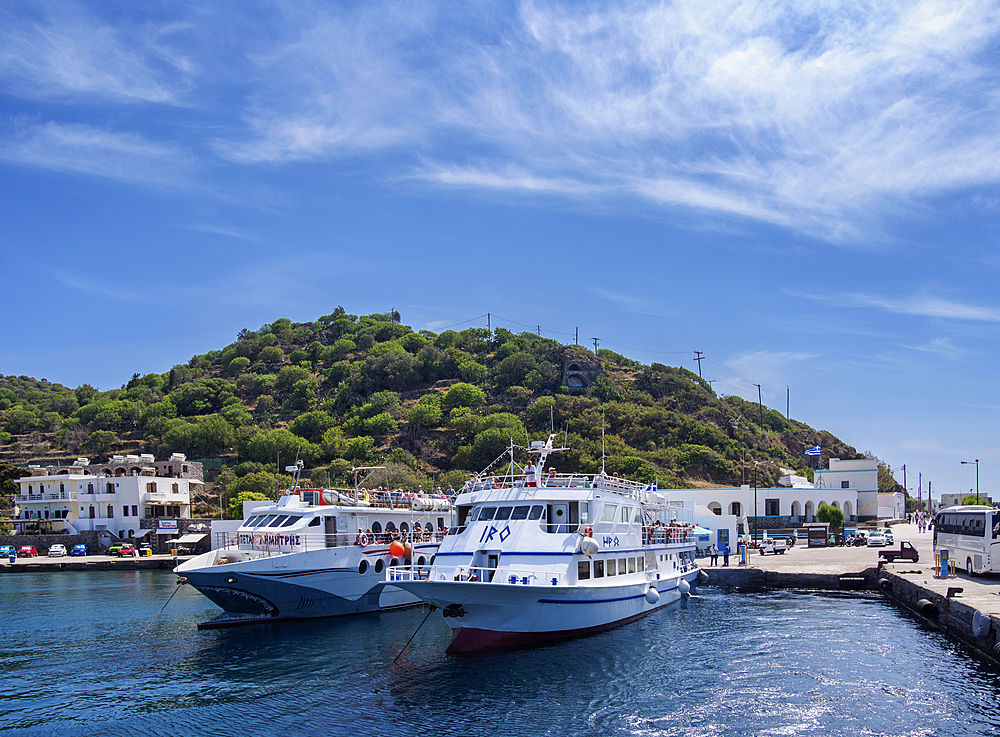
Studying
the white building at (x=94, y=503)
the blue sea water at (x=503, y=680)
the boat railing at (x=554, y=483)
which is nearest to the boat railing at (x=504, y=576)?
the blue sea water at (x=503, y=680)

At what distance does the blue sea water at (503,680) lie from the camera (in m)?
18.5

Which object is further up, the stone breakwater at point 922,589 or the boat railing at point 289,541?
the boat railing at point 289,541

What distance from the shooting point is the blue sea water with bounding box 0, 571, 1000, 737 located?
60.8ft

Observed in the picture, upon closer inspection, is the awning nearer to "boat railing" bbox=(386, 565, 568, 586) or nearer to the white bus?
"boat railing" bbox=(386, 565, 568, 586)

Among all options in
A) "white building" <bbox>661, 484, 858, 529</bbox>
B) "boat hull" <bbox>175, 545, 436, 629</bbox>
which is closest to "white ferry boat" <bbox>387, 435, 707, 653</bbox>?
"boat hull" <bbox>175, 545, 436, 629</bbox>

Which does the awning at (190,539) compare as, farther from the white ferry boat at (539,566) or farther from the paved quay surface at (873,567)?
the white ferry boat at (539,566)

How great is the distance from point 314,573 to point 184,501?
56898 millimetres

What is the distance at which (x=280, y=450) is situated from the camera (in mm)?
99562

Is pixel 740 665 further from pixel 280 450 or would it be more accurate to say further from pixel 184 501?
pixel 280 450

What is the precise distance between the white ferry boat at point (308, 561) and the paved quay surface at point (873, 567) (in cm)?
1926

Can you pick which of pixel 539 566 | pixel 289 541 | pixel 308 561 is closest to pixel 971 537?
pixel 539 566

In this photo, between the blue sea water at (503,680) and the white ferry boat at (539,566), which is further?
the white ferry boat at (539,566)

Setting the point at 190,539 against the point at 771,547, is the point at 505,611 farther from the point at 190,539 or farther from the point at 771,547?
the point at 190,539

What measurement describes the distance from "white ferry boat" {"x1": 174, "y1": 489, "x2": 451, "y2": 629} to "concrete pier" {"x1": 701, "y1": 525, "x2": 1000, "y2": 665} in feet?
61.3
